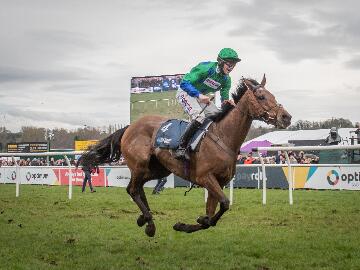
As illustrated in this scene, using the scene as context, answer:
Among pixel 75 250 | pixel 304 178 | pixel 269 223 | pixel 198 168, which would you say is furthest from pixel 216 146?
pixel 304 178

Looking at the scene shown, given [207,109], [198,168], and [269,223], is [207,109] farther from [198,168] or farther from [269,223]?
[269,223]

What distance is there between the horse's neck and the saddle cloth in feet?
0.91

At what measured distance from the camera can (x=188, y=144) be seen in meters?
6.72

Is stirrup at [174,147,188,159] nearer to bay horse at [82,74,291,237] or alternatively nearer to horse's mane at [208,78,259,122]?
bay horse at [82,74,291,237]

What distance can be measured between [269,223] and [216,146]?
2776mm

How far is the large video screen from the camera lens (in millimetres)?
28531

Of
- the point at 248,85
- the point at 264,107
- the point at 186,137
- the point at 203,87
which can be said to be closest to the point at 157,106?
the point at 203,87

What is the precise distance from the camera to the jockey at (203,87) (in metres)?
6.80

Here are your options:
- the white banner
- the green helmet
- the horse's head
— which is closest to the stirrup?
the horse's head

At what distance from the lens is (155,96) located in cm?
2925

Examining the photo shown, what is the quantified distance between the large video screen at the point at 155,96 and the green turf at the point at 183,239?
1732cm

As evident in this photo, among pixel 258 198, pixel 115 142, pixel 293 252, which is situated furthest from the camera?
pixel 258 198

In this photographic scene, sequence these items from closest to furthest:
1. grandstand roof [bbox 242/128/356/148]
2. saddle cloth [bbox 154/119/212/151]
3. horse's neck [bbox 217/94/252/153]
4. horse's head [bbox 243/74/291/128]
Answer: horse's head [bbox 243/74/291/128], horse's neck [bbox 217/94/252/153], saddle cloth [bbox 154/119/212/151], grandstand roof [bbox 242/128/356/148]

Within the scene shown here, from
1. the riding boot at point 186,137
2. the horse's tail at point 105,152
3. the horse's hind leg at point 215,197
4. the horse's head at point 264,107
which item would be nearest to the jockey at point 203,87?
the riding boot at point 186,137
